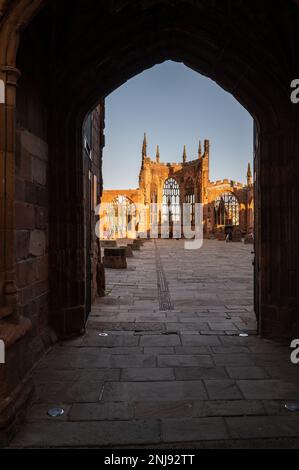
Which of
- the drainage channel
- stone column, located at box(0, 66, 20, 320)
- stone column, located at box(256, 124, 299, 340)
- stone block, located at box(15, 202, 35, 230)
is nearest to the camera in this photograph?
stone column, located at box(0, 66, 20, 320)

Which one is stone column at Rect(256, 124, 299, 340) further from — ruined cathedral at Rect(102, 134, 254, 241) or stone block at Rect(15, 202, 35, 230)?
ruined cathedral at Rect(102, 134, 254, 241)

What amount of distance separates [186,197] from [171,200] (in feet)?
7.07

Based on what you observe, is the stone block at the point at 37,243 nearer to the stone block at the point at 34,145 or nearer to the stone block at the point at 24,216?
the stone block at the point at 24,216

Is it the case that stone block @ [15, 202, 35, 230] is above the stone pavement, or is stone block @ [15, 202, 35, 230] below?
above

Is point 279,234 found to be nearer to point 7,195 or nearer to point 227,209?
point 7,195

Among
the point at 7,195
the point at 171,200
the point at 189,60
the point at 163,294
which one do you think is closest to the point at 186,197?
the point at 171,200

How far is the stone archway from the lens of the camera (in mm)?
3793

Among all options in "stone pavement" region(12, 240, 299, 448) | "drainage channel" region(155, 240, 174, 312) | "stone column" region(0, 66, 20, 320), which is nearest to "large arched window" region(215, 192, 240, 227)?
"drainage channel" region(155, 240, 174, 312)

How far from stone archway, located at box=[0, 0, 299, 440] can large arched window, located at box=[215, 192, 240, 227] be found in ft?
119

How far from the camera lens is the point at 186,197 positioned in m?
44.0

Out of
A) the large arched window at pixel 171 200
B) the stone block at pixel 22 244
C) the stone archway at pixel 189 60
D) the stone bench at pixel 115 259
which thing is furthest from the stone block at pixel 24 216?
the large arched window at pixel 171 200

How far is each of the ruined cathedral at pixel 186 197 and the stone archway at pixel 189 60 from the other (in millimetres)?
32772

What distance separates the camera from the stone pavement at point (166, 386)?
2.17m

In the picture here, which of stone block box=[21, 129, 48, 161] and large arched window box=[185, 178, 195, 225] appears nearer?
stone block box=[21, 129, 48, 161]
